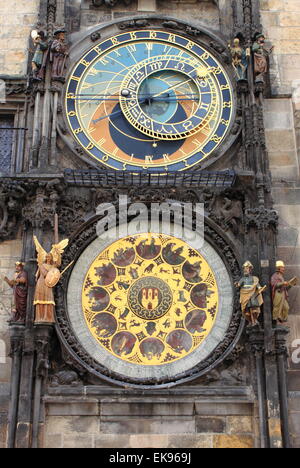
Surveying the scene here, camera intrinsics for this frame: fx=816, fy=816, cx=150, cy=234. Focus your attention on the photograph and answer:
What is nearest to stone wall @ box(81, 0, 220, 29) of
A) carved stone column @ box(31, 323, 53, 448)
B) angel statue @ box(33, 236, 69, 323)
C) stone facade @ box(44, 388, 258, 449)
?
angel statue @ box(33, 236, 69, 323)

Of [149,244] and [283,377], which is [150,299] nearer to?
[149,244]

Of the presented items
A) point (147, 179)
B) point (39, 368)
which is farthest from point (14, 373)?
point (147, 179)

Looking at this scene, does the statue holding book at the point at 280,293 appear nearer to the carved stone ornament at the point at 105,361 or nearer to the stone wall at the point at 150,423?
the carved stone ornament at the point at 105,361

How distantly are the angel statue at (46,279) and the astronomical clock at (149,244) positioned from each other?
45 centimetres

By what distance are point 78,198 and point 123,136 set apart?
1301mm

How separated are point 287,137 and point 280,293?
2.86 metres

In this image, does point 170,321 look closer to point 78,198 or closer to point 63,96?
point 78,198

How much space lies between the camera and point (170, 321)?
11.2 m

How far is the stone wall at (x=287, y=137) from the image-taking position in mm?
11359

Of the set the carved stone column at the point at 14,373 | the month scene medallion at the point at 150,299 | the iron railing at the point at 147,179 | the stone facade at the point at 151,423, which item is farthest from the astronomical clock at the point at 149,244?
the carved stone column at the point at 14,373

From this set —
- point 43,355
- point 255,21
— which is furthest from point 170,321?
point 255,21

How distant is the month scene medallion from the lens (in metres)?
11.1

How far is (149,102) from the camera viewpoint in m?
12.5

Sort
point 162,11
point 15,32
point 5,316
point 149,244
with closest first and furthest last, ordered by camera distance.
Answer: point 5,316 < point 149,244 < point 15,32 < point 162,11
